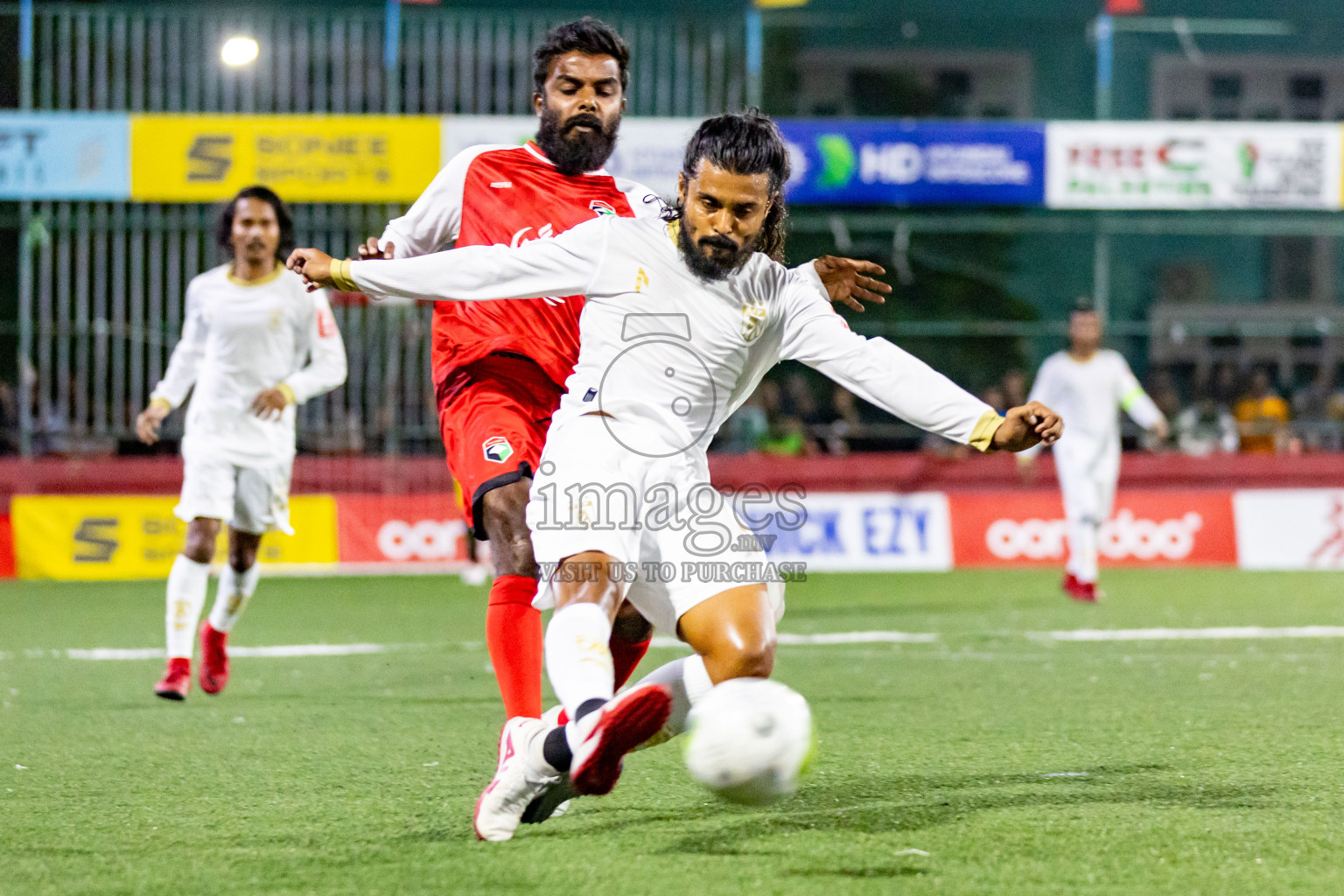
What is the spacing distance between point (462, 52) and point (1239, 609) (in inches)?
371

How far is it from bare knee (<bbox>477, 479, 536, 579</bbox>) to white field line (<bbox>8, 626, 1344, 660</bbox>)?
4.22 meters

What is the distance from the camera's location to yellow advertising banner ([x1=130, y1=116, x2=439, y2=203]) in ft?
50.4

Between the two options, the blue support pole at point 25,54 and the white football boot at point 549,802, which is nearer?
the white football boot at point 549,802

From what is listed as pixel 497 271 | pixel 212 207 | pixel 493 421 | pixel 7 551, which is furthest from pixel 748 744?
pixel 212 207

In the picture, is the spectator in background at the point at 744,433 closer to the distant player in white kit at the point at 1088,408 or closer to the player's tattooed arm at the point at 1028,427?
the distant player in white kit at the point at 1088,408

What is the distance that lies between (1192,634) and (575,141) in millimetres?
5902

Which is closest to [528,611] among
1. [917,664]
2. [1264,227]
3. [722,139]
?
[722,139]

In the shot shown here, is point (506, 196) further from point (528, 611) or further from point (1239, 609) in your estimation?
point (1239, 609)

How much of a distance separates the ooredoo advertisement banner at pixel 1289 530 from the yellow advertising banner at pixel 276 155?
8445 millimetres

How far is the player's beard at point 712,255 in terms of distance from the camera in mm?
4234

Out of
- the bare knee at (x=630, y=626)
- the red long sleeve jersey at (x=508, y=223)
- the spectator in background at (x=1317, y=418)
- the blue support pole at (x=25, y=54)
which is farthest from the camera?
the spectator in background at (x=1317, y=418)

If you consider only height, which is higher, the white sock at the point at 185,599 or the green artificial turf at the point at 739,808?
the white sock at the point at 185,599

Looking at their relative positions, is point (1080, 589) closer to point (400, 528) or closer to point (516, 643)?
point (400, 528)

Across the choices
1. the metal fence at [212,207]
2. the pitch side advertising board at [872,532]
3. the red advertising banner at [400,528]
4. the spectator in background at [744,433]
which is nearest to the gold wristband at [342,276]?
the red advertising banner at [400,528]
